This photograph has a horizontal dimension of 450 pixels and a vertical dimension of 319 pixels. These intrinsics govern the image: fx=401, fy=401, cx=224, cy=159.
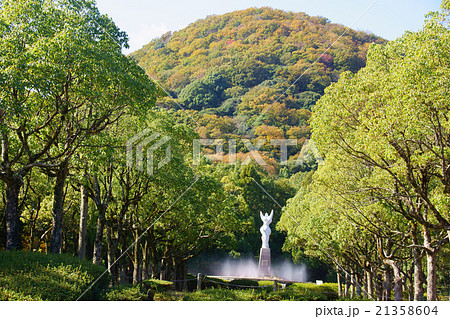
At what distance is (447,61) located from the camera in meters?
9.30

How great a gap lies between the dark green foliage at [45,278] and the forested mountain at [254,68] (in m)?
40.8

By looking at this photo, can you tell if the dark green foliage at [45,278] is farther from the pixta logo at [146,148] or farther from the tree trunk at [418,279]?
the tree trunk at [418,279]

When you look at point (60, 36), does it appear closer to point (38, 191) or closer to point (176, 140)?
point (176, 140)

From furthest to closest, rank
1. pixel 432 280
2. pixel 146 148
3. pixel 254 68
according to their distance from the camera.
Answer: pixel 254 68 < pixel 146 148 < pixel 432 280

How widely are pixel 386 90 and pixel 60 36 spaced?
8.12 meters

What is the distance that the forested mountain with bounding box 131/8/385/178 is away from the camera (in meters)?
56.2

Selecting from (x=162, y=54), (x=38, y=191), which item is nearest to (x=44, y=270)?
(x=38, y=191)

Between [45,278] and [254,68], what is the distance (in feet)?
249

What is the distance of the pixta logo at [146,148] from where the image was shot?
15.3 metres

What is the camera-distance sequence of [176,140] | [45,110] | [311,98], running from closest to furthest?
[45,110]
[176,140]
[311,98]

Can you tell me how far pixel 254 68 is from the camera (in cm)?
8019
